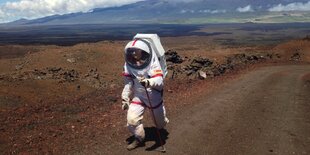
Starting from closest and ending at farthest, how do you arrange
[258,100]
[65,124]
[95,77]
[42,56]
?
[65,124], [258,100], [95,77], [42,56]

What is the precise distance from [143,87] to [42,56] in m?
26.2

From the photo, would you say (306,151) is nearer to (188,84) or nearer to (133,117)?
(133,117)

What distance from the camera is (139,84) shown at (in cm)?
934

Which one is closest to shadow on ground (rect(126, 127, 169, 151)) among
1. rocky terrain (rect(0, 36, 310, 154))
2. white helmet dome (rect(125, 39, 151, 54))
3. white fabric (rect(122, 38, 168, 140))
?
rocky terrain (rect(0, 36, 310, 154))

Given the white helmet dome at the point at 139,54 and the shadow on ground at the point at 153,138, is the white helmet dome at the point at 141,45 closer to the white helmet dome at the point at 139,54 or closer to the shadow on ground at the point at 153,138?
the white helmet dome at the point at 139,54

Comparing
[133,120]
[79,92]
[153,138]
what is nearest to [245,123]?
[153,138]

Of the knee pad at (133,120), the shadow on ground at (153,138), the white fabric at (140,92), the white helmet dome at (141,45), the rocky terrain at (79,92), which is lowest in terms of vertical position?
the rocky terrain at (79,92)

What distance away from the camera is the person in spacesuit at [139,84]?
911 centimetres

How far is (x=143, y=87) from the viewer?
929 cm

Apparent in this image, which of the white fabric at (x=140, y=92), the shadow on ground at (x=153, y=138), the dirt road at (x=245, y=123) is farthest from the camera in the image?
the shadow on ground at (x=153, y=138)

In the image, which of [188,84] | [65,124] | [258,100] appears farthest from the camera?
[188,84]

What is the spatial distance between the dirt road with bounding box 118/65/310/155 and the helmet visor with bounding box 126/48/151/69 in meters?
1.94

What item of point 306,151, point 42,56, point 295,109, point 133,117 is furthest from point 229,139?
point 42,56

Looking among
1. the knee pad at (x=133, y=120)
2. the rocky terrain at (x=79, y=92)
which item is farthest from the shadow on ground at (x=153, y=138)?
the knee pad at (x=133, y=120)
